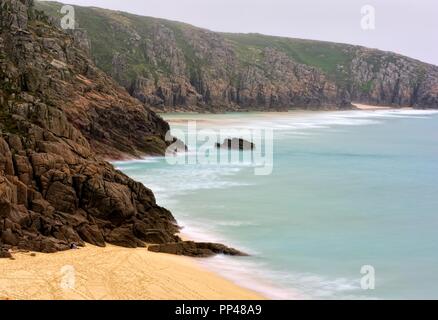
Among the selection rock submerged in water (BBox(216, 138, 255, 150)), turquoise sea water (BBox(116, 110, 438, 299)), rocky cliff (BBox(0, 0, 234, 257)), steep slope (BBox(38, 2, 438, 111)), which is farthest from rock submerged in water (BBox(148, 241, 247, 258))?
steep slope (BBox(38, 2, 438, 111))

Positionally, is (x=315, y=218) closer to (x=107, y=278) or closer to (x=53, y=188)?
(x=53, y=188)

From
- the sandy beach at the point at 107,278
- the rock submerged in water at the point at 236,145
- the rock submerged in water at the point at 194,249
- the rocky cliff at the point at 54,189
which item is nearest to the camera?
the sandy beach at the point at 107,278

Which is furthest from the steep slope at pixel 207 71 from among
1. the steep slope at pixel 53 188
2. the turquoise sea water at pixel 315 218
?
the steep slope at pixel 53 188

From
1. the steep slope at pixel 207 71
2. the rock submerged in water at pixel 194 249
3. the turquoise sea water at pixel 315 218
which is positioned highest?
the steep slope at pixel 207 71

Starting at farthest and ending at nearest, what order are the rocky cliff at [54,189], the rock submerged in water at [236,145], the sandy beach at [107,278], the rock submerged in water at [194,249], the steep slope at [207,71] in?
the steep slope at [207,71] < the rock submerged in water at [236,145] < the rock submerged in water at [194,249] < the rocky cliff at [54,189] < the sandy beach at [107,278]

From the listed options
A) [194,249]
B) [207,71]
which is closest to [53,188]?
[194,249]

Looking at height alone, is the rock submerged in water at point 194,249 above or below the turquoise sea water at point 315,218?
above

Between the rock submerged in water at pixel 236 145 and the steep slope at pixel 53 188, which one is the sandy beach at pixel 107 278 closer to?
the steep slope at pixel 53 188

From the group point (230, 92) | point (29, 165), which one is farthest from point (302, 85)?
point (29, 165)
